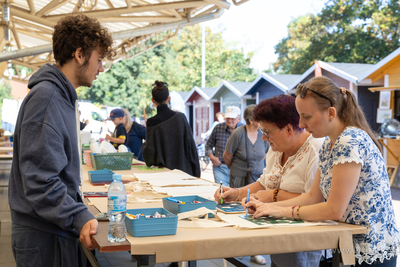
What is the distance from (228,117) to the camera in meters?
6.25

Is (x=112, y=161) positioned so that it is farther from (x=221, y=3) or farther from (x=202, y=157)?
(x=202, y=157)

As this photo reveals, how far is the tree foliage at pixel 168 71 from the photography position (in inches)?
1447

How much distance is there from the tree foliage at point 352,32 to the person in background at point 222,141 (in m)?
24.2

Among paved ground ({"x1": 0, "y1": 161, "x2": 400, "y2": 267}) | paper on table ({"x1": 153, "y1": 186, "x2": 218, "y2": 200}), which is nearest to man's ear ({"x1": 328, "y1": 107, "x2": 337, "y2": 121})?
paper on table ({"x1": 153, "y1": 186, "x2": 218, "y2": 200})

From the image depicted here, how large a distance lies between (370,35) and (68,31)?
29856 mm

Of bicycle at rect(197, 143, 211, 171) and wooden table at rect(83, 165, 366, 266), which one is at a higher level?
wooden table at rect(83, 165, 366, 266)

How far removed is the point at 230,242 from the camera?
1.83 meters

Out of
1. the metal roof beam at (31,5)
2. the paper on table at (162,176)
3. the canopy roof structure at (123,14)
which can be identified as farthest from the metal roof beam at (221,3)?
the paper on table at (162,176)

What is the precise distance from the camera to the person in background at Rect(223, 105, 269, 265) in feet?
17.4

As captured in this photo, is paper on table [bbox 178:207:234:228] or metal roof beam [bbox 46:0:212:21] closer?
paper on table [bbox 178:207:234:228]

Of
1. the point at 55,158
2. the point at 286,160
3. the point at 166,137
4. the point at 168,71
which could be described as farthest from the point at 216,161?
the point at 168,71

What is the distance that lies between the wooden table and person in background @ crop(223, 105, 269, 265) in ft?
10.7

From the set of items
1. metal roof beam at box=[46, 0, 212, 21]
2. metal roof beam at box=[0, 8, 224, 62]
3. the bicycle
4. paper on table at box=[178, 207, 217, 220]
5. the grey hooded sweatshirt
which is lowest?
the bicycle

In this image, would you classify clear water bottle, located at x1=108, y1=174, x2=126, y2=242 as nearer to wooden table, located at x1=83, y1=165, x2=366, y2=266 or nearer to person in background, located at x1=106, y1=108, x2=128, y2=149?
wooden table, located at x1=83, y1=165, x2=366, y2=266
